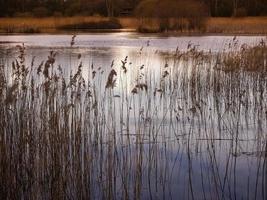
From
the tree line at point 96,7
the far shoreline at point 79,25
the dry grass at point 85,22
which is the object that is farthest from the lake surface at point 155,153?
the tree line at point 96,7

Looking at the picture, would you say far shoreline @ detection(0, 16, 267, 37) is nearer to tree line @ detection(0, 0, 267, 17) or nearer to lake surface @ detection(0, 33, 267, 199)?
tree line @ detection(0, 0, 267, 17)

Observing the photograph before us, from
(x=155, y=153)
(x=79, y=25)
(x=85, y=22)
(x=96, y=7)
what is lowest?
(x=155, y=153)

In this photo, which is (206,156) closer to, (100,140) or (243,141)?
(243,141)

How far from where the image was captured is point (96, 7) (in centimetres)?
4825

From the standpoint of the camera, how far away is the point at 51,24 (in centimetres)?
3762

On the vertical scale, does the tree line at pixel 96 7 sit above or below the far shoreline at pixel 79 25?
above

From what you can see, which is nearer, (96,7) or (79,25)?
(79,25)

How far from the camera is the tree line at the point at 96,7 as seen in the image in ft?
132

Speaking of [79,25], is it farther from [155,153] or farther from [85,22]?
[155,153]

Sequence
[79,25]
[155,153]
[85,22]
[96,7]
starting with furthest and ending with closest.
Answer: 1. [96,7]
2. [85,22]
3. [79,25]
4. [155,153]

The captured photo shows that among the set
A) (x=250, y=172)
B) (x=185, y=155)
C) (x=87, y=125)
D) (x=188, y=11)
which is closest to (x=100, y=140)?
(x=87, y=125)

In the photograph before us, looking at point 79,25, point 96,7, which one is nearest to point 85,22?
point 79,25

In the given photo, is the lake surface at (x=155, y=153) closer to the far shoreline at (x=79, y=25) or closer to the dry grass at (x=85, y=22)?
the dry grass at (x=85, y=22)

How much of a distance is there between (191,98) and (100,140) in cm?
309
